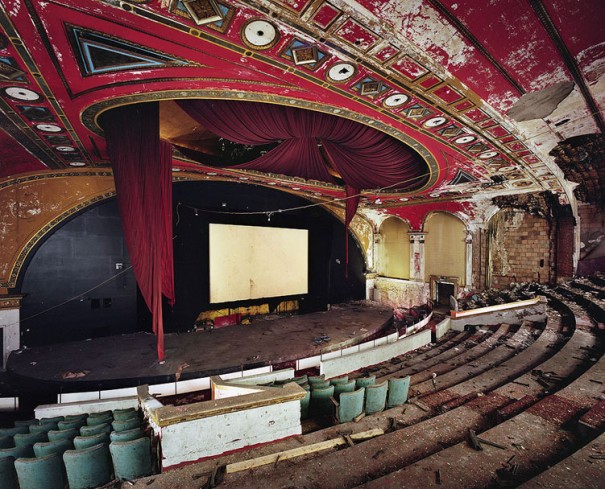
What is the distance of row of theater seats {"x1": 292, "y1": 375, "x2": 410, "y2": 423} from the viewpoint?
10.1ft

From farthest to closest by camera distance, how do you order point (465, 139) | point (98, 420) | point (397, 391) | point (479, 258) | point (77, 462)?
point (479, 258), point (465, 139), point (397, 391), point (98, 420), point (77, 462)

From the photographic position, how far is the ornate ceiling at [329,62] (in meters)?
2.18

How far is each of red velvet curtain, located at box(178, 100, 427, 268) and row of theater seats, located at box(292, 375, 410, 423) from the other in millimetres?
4024

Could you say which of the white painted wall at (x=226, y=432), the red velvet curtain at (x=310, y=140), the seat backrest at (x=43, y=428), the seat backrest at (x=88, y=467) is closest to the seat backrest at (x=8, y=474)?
the seat backrest at (x=88, y=467)

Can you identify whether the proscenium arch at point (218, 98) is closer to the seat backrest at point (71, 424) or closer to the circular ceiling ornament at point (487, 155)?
the circular ceiling ornament at point (487, 155)

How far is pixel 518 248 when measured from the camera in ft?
32.2

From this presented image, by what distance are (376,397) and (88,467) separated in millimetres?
2925

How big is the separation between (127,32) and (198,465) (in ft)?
12.8

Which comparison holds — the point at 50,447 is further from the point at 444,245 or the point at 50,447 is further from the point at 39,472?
the point at 444,245

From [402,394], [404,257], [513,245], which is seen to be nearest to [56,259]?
[402,394]

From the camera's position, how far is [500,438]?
253cm

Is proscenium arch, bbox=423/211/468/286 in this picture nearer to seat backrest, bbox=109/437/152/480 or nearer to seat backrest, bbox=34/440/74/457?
seat backrest, bbox=109/437/152/480

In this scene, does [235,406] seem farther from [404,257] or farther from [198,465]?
[404,257]

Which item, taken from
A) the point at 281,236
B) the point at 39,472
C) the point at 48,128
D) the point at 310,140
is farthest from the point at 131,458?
the point at 281,236
